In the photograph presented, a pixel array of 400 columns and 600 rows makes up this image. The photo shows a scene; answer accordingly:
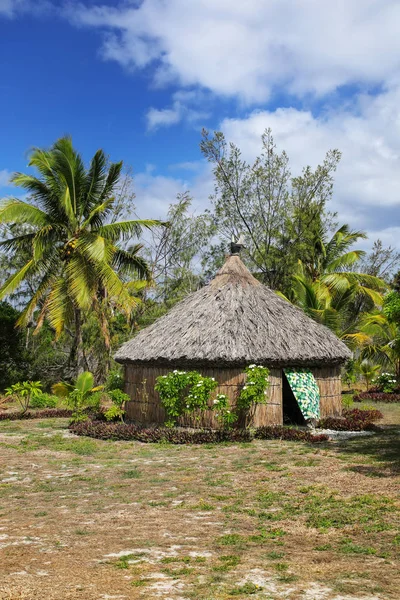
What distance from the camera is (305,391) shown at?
53.9 ft

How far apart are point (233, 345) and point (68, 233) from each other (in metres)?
9.29

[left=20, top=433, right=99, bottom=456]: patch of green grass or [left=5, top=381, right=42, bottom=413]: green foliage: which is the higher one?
[left=5, top=381, right=42, bottom=413]: green foliage

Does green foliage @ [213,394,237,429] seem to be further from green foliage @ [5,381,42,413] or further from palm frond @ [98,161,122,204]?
palm frond @ [98,161,122,204]

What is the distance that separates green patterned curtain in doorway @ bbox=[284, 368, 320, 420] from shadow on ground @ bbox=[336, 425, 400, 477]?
1771 mm

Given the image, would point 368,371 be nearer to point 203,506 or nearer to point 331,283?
point 331,283

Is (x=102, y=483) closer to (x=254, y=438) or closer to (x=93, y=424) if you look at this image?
(x=254, y=438)

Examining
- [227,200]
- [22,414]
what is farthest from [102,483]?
[227,200]

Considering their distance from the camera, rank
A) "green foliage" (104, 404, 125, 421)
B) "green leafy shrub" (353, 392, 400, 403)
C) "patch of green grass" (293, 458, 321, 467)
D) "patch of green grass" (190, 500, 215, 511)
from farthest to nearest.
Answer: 1. "green leafy shrub" (353, 392, 400, 403)
2. "green foliage" (104, 404, 125, 421)
3. "patch of green grass" (293, 458, 321, 467)
4. "patch of green grass" (190, 500, 215, 511)

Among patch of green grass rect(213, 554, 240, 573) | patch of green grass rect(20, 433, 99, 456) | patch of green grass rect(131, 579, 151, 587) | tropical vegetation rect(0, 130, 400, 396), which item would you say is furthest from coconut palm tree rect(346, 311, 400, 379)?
patch of green grass rect(131, 579, 151, 587)

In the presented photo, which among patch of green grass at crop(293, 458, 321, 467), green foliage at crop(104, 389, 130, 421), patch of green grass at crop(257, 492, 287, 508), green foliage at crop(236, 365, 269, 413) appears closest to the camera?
patch of green grass at crop(257, 492, 287, 508)

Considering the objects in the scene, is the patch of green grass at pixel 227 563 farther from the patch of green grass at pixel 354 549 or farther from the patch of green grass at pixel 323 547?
the patch of green grass at pixel 354 549

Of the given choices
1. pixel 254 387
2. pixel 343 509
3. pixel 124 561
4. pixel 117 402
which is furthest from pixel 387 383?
pixel 124 561

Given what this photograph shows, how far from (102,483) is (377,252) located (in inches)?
1349

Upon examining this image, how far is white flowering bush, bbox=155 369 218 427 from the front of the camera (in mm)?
Answer: 15258
